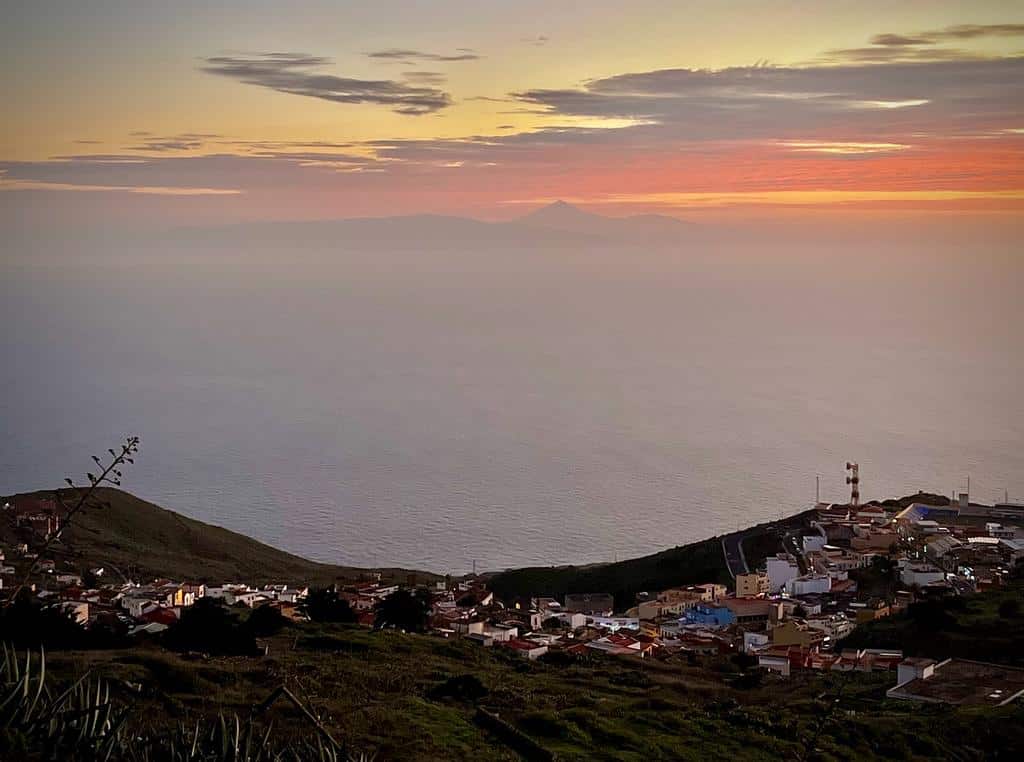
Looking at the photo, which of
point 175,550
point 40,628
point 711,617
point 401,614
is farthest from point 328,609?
point 175,550

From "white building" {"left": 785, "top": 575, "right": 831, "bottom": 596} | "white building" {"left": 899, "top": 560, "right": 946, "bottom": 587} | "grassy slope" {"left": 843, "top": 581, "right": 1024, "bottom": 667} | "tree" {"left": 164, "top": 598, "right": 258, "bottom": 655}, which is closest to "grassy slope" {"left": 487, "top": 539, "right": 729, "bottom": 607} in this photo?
"white building" {"left": 785, "top": 575, "right": 831, "bottom": 596}

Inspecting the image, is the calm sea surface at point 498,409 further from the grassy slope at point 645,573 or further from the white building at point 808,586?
the white building at point 808,586

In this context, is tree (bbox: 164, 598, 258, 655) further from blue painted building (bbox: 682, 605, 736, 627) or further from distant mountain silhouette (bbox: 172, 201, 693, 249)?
distant mountain silhouette (bbox: 172, 201, 693, 249)

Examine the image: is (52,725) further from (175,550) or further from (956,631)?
(175,550)

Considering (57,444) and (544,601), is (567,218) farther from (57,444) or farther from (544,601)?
(544,601)

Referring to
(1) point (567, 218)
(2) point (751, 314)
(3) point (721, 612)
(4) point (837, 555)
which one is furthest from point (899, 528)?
(1) point (567, 218)

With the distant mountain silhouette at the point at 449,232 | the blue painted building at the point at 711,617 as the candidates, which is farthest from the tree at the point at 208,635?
the distant mountain silhouette at the point at 449,232
